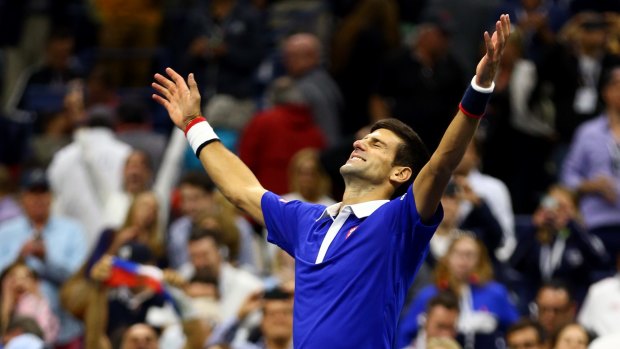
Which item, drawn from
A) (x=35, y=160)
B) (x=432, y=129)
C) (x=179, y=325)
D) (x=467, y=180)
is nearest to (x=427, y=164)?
(x=179, y=325)

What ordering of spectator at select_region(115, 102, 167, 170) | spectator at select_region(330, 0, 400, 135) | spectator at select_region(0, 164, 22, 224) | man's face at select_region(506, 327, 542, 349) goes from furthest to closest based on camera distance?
spectator at select_region(330, 0, 400, 135)
spectator at select_region(115, 102, 167, 170)
spectator at select_region(0, 164, 22, 224)
man's face at select_region(506, 327, 542, 349)

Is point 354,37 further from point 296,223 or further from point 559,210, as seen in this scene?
point 296,223

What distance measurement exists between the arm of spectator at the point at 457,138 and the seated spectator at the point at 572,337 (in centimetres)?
392

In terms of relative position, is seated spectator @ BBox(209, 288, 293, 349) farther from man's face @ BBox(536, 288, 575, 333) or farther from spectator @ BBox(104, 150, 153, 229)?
spectator @ BBox(104, 150, 153, 229)

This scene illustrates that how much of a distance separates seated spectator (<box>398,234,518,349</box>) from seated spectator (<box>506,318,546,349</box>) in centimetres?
42

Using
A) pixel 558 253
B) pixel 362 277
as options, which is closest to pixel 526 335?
pixel 558 253

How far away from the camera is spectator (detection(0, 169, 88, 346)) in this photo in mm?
11750

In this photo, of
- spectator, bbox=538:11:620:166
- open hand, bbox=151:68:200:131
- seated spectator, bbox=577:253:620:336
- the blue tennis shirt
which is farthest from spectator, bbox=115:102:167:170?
the blue tennis shirt

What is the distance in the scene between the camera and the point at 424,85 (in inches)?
532

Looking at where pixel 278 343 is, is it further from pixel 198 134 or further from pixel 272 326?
pixel 198 134

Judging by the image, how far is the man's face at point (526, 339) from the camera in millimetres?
10000

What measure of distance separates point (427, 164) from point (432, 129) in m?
7.22

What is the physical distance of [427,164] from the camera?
615cm

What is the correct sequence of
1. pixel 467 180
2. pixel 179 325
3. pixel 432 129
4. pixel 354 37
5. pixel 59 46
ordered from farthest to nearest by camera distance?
pixel 59 46 < pixel 354 37 < pixel 432 129 < pixel 467 180 < pixel 179 325
